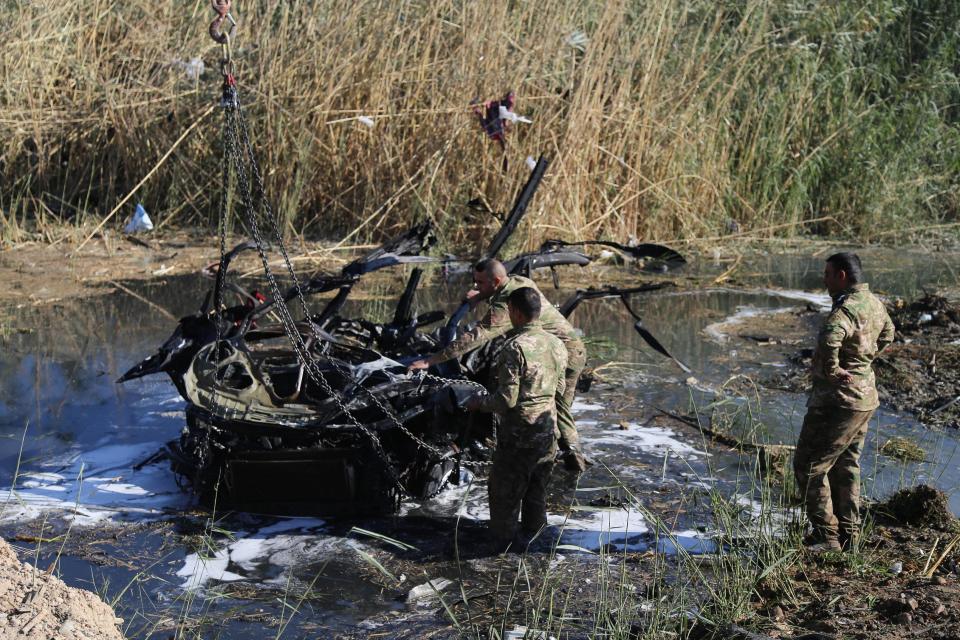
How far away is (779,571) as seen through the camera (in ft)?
15.7

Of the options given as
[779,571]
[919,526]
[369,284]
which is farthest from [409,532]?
[369,284]

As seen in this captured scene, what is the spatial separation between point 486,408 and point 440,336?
1.21 metres

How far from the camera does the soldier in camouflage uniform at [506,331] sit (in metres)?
5.85

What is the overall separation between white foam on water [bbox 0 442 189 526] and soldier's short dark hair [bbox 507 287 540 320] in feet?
7.40

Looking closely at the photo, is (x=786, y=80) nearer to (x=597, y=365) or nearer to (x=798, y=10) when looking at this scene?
(x=798, y=10)

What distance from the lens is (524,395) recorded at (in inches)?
207

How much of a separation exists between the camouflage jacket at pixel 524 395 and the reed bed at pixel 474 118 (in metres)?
6.25

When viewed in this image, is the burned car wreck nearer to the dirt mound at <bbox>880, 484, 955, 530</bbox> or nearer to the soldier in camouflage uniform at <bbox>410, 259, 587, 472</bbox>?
the soldier in camouflage uniform at <bbox>410, 259, 587, 472</bbox>

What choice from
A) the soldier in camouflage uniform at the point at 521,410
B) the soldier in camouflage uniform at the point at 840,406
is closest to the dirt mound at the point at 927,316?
the soldier in camouflage uniform at the point at 840,406

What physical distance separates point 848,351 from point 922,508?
1012 mm

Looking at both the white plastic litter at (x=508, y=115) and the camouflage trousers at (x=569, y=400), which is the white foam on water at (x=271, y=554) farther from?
the white plastic litter at (x=508, y=115)

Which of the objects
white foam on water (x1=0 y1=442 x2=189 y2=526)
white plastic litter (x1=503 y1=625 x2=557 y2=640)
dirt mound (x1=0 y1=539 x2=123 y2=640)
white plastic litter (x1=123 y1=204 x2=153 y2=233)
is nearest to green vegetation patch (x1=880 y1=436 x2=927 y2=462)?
white plastic litter (x1=503 y1=625 x2=557 y2=640)

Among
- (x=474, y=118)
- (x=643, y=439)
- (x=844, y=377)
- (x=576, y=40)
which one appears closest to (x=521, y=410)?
(x=844, y=377)

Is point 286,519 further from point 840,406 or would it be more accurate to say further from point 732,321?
point 732,321
